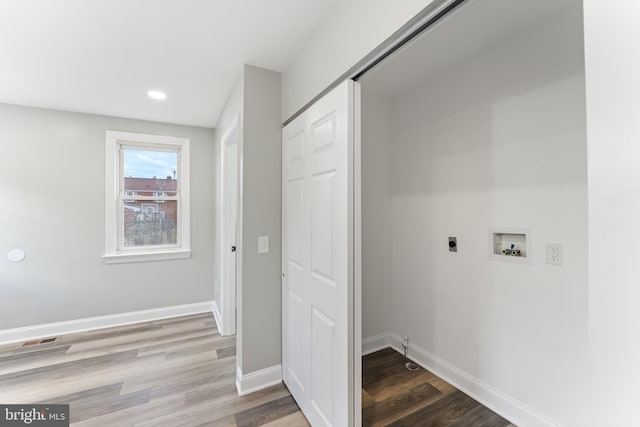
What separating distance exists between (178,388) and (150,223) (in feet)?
6.89

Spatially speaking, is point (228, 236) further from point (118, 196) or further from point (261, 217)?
point (118, 196)

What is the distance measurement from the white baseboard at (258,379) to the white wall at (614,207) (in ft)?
6.57

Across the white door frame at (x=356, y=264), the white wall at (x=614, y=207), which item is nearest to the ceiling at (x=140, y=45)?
the white door frame at (x=356, y=264)

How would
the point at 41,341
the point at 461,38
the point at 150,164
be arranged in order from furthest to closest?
the point at 150,164
the point at 41,341
the point at 461,38

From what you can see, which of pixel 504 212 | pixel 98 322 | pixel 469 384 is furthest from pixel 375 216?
pixel 98 322

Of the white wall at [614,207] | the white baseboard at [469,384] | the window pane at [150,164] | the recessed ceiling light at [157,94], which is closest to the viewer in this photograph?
the white wall at [614,207]

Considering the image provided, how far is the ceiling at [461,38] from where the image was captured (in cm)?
146

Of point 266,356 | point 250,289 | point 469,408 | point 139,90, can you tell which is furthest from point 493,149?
point 139,90

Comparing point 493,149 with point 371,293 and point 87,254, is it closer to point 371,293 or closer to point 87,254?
point 371,293

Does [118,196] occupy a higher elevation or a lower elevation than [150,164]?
lower

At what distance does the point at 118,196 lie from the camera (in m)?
3.20

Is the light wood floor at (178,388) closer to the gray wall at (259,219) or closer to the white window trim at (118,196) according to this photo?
the gray wall at (259,219)

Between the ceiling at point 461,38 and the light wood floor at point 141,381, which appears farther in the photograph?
the light wood floor at point 141,381

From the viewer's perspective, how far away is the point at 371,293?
256 cm
